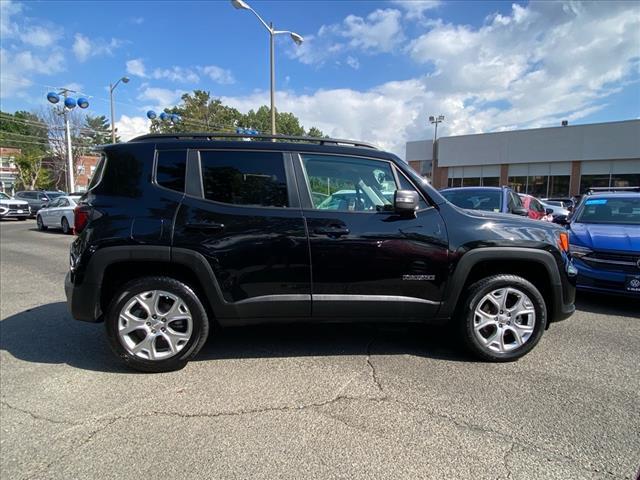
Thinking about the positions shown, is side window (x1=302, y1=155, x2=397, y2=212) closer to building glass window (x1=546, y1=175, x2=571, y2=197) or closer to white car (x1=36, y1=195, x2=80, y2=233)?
white car (x1=36, y1=195, x2=80, y2=233)

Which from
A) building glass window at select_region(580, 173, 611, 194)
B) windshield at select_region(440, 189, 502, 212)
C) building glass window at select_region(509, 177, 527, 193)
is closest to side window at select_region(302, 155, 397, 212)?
windshield at select_region(440, 189, 502, 212)

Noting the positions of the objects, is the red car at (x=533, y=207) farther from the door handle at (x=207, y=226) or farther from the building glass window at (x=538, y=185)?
the building glass window at (x=538, y=185)

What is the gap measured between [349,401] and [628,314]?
4276 millimetres

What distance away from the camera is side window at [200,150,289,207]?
3318mm

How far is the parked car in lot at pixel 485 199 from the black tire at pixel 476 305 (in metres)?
4.17

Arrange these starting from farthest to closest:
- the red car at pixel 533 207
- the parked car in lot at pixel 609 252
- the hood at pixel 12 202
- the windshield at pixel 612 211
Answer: the hood at pixel 12 202, the red car at pixel 533 207, the windshield at pixel 612 211, the parked car in lot at pixel 609 252

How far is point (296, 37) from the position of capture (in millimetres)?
17234

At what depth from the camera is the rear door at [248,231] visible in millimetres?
3223

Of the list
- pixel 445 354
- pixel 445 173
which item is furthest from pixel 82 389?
pixel 445 173

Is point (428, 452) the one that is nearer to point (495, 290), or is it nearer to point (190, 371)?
point (495, 290)

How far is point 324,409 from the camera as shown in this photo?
279 cm

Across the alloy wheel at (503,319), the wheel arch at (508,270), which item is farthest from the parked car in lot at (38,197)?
the alloy wheel at (503,319)

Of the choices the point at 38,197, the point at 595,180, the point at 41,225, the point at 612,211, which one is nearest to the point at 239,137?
the point at 612,211

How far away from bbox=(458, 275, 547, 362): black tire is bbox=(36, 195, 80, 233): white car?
51.8 feet
